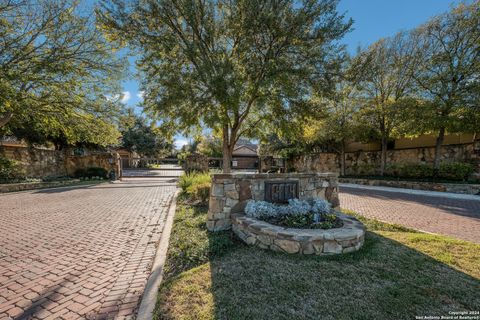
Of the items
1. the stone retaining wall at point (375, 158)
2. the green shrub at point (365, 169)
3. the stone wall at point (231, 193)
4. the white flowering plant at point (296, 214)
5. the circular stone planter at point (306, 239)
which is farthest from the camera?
the green shrub at point (365, 169)

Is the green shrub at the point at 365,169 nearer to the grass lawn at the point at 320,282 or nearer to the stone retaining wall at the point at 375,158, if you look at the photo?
the stone retaining wall at the point at 375,158

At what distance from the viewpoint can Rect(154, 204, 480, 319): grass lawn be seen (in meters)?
2.23

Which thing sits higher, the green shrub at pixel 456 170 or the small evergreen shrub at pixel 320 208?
the green shrub at pixel 456 170

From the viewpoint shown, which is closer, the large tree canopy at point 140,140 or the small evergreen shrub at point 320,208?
the small evergreen shrub at point 320,208

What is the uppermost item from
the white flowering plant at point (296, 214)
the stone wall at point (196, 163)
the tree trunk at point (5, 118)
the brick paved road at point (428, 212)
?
the tree trunk at point (5, 118)

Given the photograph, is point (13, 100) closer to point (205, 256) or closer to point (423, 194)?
point (205, 256)

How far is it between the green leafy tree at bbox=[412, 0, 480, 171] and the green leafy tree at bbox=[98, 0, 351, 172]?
724 cm

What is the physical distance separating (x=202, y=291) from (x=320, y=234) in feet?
6.64

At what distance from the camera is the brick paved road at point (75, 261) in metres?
2.48

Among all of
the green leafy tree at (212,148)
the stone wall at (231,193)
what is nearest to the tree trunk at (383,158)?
the stone wall at (231,193)

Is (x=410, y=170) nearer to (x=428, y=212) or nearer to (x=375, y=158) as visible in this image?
(x=375, y=158)

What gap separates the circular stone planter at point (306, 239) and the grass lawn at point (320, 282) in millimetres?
135

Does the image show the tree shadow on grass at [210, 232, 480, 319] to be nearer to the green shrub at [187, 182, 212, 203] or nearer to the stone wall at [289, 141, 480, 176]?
the green shrub at [187, 182, 212, 203]

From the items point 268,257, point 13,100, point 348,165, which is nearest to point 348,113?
point 348,165
